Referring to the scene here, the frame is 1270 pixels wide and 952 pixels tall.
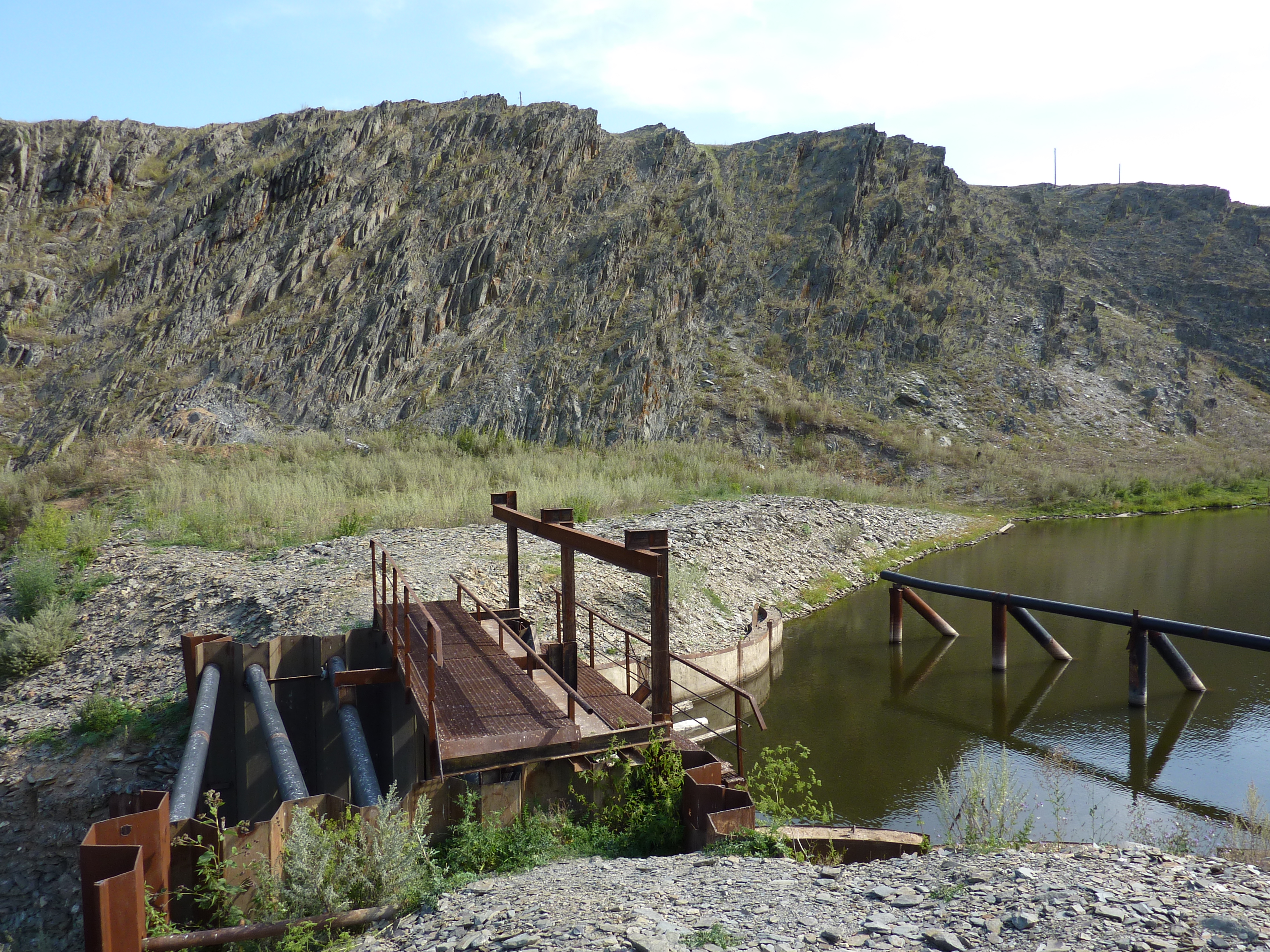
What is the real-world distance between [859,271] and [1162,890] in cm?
4900

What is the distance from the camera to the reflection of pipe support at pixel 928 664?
13250mm

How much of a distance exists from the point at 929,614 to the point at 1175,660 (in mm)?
4444

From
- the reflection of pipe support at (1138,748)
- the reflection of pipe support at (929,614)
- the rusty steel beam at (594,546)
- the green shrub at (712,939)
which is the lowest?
the reflection of pipe support at (1138,748)

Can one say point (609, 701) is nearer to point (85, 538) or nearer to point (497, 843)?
point (497, 843)

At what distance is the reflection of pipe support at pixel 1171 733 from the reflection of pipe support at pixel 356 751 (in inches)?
350

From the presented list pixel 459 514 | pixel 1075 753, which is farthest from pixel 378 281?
pixel 1075 753

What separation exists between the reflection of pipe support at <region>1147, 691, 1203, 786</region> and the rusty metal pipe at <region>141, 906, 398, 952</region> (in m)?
9.23

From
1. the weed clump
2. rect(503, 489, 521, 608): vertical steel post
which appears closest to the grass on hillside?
rect(503, 489, 521, 608): vertical steel post

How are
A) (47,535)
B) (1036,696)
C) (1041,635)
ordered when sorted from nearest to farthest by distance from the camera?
(1036,696) < (47,535) < (1041,635)

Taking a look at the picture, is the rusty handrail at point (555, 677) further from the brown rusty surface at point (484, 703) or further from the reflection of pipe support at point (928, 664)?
the reflection of pipe support at point (928, 664)

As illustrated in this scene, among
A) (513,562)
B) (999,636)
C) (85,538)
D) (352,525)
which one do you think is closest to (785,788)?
(513,562)

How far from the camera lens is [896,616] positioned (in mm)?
15406

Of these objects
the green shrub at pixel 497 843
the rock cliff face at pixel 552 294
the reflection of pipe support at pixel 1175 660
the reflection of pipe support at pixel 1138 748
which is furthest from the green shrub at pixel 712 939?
the rock cliff face at pixel 552 294

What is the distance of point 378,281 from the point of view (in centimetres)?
3631
